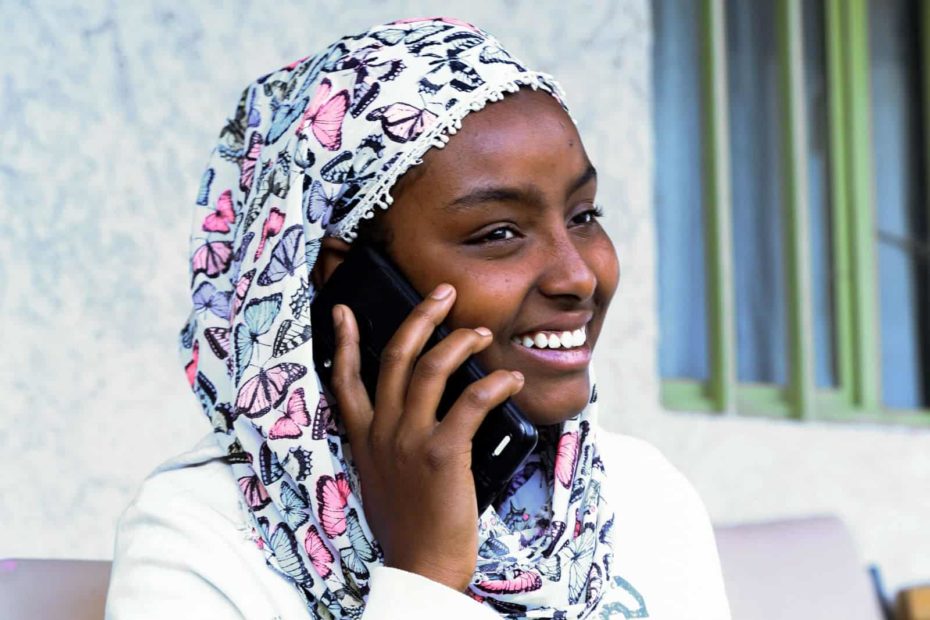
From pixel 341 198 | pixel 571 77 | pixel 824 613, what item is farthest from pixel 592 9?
pixel 341 198

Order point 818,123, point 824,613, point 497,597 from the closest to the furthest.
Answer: point 497,597
point 824,613
point 818,123

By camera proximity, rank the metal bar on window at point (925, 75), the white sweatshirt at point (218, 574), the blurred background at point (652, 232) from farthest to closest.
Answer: the metal bar on window at point (925, 75)
the blurred background at point (652, 232)
the white sweatshirt at point (218, 574)

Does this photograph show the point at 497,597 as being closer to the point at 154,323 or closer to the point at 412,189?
the point at 412,189

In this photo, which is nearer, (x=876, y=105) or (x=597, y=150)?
(x=597, y=150)

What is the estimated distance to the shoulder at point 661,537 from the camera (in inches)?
72.7

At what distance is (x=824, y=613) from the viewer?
2562mm

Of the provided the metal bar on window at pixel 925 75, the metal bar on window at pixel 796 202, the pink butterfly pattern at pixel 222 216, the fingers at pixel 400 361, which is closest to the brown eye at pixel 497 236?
the fingers at pixel 400 361

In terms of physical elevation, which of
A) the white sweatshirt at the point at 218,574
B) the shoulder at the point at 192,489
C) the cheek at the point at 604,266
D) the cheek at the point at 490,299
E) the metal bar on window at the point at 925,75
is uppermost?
the metal bar on window at the point at 925,75

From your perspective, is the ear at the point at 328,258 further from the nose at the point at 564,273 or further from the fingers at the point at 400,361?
the nose at the point at 564,273

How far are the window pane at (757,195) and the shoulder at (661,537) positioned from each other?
2.46 metres

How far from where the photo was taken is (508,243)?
1.54 m

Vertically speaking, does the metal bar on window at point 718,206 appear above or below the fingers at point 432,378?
above

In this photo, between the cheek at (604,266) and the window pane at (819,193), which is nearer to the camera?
the cheek at (604,266)

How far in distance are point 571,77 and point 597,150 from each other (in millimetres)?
236
